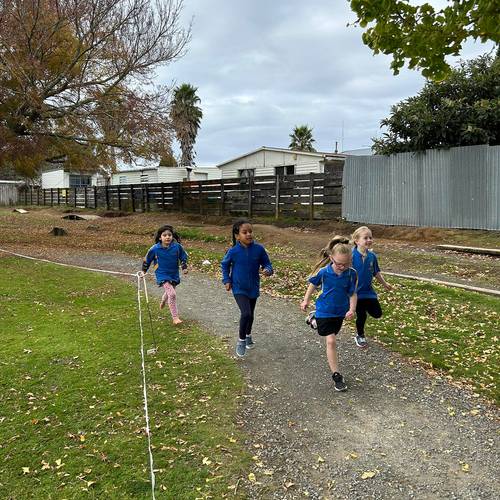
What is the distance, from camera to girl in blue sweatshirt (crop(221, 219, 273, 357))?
19.2ft

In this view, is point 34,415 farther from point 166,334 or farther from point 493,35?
point 493,35

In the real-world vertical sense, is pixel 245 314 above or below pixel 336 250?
below

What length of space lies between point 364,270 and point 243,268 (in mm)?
1402

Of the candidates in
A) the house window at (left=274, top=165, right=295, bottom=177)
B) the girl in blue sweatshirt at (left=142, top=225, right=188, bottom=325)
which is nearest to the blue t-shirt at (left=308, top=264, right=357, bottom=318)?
the girl in blue sweatshirt at (left=142, top=225, right=188, bottom=325)

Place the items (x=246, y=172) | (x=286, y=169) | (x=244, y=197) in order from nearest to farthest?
(x=244, y=197), (x=286, y=169), (x=246, y=172)

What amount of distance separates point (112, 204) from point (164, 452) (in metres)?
31.6

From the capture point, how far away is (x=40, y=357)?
237 inches

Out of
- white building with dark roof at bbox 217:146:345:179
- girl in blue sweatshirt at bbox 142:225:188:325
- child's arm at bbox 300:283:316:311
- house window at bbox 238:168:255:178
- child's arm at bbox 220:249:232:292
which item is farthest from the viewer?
house window at bbox 238:168:255:178

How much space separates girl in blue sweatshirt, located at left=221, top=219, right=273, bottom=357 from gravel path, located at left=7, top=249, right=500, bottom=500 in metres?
0.42

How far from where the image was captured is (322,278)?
4969 millimetres

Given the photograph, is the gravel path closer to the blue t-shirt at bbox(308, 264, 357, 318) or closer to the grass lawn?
the grass lawn

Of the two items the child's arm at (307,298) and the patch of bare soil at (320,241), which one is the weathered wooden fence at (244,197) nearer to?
the patch of bare soil at (320,241)

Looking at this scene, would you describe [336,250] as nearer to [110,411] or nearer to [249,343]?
[249,343]

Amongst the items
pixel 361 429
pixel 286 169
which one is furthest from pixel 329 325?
pixel 286 169
